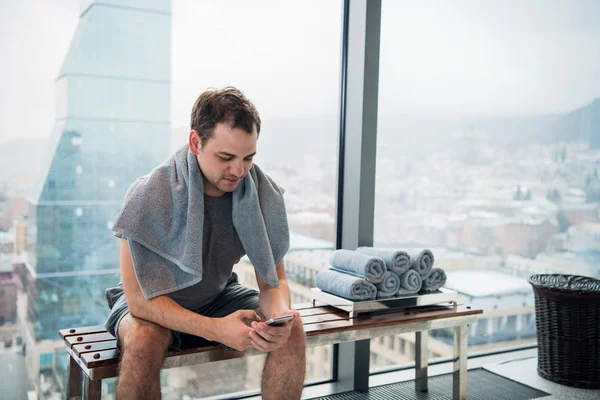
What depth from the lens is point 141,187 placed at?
1910mm

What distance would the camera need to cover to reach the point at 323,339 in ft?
7.23

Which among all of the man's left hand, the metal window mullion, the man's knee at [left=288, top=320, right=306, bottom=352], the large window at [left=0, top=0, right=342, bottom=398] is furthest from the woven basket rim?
the man's left hand

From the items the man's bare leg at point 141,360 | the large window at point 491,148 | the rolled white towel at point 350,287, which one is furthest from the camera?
the large window at point 491,148

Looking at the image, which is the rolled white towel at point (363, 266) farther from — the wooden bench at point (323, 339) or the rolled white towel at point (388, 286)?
the wooden bench at point (323, 339)

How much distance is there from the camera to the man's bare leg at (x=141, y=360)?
1.73 m

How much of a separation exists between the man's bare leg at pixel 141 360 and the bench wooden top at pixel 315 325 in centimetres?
8

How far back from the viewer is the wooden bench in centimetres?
184

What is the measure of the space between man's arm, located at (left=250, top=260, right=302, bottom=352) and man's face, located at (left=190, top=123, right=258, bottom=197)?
366 millimetres

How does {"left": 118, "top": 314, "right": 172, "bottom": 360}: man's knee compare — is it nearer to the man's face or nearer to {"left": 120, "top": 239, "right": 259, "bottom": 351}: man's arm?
{"left": 120, "top": 239, "right": 259, "bottom": 351}: man's arm

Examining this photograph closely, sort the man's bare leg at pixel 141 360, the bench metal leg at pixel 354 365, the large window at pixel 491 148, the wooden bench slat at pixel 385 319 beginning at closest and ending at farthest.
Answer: the man's bare leg at pixel 141 360, the wooden bench slat at pixel 385 319, the bench metal leg at pixel 354 365, the large window at pixel 491 148

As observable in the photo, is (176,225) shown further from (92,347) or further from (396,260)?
(396,260)

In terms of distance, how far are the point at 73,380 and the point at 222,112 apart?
968 millimetres

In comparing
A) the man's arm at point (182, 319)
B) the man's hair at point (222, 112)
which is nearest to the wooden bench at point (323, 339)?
the man's arm at point (182, 319)

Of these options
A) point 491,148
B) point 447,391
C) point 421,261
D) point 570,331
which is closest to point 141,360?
point 421,261
